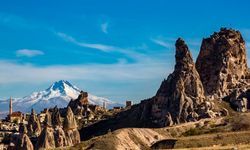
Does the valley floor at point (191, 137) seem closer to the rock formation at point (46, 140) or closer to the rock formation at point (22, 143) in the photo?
the rock formation at point (46, 140)

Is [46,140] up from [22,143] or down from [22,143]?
up

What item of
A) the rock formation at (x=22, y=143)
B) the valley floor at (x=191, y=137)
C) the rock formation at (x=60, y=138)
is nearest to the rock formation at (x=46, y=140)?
the rock formation at (x=60, y=138)

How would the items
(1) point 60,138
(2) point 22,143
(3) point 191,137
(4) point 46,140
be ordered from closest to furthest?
(3) point 191,137 → (4) point 46,140 → (2) point 22,143 → (1) point 60,138

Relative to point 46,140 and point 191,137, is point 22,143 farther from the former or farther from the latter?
point 191,137

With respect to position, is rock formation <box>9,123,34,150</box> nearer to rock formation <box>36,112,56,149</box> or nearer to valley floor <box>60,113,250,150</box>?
rock formation <box>36,112,56,149</box>

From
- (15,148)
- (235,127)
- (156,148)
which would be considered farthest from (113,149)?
(15,148)

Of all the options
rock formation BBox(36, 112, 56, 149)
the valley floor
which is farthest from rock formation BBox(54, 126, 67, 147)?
the valley floor

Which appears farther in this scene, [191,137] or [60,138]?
[60,138]

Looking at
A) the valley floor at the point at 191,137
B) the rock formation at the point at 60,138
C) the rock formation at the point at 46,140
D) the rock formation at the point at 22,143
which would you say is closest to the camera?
the valley floor at the point at 191,137

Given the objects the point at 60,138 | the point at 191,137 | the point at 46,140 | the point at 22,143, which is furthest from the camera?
the point at 60,138

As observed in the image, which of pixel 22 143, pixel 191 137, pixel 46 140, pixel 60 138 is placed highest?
pixel 60 138

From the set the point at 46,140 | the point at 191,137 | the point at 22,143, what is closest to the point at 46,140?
the point at 46,140

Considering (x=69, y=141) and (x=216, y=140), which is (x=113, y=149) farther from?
(x=69, y=141)

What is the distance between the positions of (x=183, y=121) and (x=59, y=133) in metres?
40.4
